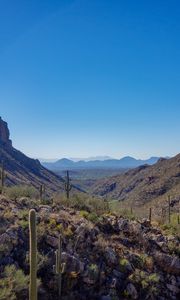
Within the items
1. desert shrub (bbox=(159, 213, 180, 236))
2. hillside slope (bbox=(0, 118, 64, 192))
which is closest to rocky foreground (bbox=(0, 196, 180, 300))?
desert shrub (bbox=(159, 213, 180, 236))

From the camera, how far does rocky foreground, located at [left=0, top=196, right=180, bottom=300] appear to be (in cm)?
1574

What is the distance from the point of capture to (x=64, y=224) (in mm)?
19766

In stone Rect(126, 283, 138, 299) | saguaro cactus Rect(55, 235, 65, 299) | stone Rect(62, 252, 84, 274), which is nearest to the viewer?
saguaro cactus Rect(55, 235, 65, 299)

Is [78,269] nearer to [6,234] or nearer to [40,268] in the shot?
[40,268]

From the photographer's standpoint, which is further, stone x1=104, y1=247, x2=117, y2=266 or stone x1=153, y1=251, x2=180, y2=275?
stone x1=153, y1=251, x2=180, y2=275

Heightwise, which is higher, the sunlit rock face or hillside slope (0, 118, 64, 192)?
the sunlit rock face

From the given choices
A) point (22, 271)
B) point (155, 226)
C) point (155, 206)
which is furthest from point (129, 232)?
point (155, 206)

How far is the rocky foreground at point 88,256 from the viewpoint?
15.7m

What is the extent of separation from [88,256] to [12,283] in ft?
15.4

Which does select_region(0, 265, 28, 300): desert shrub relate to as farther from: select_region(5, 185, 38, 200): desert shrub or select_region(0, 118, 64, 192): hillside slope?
select_region(0, 118, 64, 192): hillside slope

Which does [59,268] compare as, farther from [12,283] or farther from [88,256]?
[88,256]

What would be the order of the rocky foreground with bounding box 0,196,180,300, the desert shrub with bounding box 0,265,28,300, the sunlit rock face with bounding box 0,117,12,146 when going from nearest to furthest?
the desert shrub with bounding box 0,265,28,300
the rocky foreground with bounding box 0,196,180,300
the sunlit rock face with bounding box 0,117,12,146

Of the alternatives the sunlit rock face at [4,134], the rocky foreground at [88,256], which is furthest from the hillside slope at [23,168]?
the rocky foreground at [88,256]

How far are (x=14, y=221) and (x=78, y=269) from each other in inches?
146
